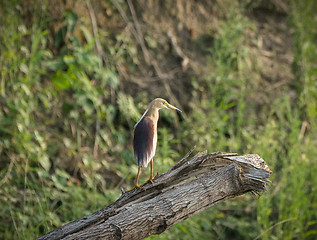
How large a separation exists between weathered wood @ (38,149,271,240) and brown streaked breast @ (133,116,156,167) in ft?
0.63

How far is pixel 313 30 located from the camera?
18.9ft

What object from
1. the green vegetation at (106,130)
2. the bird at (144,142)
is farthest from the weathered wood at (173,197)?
the green vegetation at (106,130)

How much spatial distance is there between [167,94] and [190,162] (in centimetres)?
254

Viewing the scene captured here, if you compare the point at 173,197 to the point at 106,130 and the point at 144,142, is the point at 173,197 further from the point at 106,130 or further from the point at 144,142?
the point at 106,130

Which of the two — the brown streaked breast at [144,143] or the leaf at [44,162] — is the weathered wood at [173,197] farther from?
the leaf at [44,162]

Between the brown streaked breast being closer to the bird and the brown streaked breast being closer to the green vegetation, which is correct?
the bird

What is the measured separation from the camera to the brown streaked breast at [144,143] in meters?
2.08

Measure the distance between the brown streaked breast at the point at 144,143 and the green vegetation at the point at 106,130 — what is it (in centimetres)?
91

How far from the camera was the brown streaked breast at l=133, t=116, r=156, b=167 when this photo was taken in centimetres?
208

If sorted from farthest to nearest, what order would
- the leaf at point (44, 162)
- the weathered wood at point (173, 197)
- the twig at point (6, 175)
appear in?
the leaf at point (44, 162)
the twig at point (6, 175)
the weathered wood at point (173, 197)

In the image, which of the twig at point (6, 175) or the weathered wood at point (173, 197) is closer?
the weathered wood at point (173, 197)

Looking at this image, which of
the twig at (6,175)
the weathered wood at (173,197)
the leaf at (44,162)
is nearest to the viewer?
the weathered wood at (173,197)

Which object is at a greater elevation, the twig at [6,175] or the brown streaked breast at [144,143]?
A: the brown streaked breast at [144,143]

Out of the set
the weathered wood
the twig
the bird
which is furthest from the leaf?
the bird
